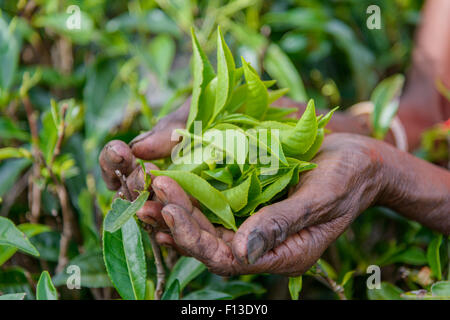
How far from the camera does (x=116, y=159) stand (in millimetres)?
579

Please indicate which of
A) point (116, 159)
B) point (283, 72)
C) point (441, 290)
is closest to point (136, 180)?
point (116, 159)

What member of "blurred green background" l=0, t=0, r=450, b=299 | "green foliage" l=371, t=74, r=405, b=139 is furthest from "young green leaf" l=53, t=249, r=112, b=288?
"green foliage" l=371, t=74, r=405, b=139

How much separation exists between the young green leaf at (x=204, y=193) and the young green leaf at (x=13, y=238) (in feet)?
0.59

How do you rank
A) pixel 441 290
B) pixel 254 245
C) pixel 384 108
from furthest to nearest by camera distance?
pixel 384 108 → pixel 441 290 → pixel 254 245

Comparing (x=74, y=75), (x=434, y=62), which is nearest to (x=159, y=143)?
(x=74, y=75)

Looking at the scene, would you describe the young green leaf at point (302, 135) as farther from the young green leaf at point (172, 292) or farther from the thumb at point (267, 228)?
the young green leaf at point (172, 292)

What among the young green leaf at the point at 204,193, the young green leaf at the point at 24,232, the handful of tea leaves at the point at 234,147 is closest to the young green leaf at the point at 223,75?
the handful of tea leaves at the point at 234,147

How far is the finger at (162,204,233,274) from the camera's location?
1.67ft

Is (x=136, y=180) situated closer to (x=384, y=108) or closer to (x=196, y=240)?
(x=196, y=240)

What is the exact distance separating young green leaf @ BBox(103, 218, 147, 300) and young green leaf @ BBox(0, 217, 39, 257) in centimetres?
10

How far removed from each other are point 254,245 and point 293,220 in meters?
0.06

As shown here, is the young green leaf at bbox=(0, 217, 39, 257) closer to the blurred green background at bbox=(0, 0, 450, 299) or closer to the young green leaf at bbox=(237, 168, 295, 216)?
the blurred green background at bbox=(0, 0, 450, 299)

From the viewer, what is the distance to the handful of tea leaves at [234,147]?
0.56m

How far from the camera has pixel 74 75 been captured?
1082 millimetres
